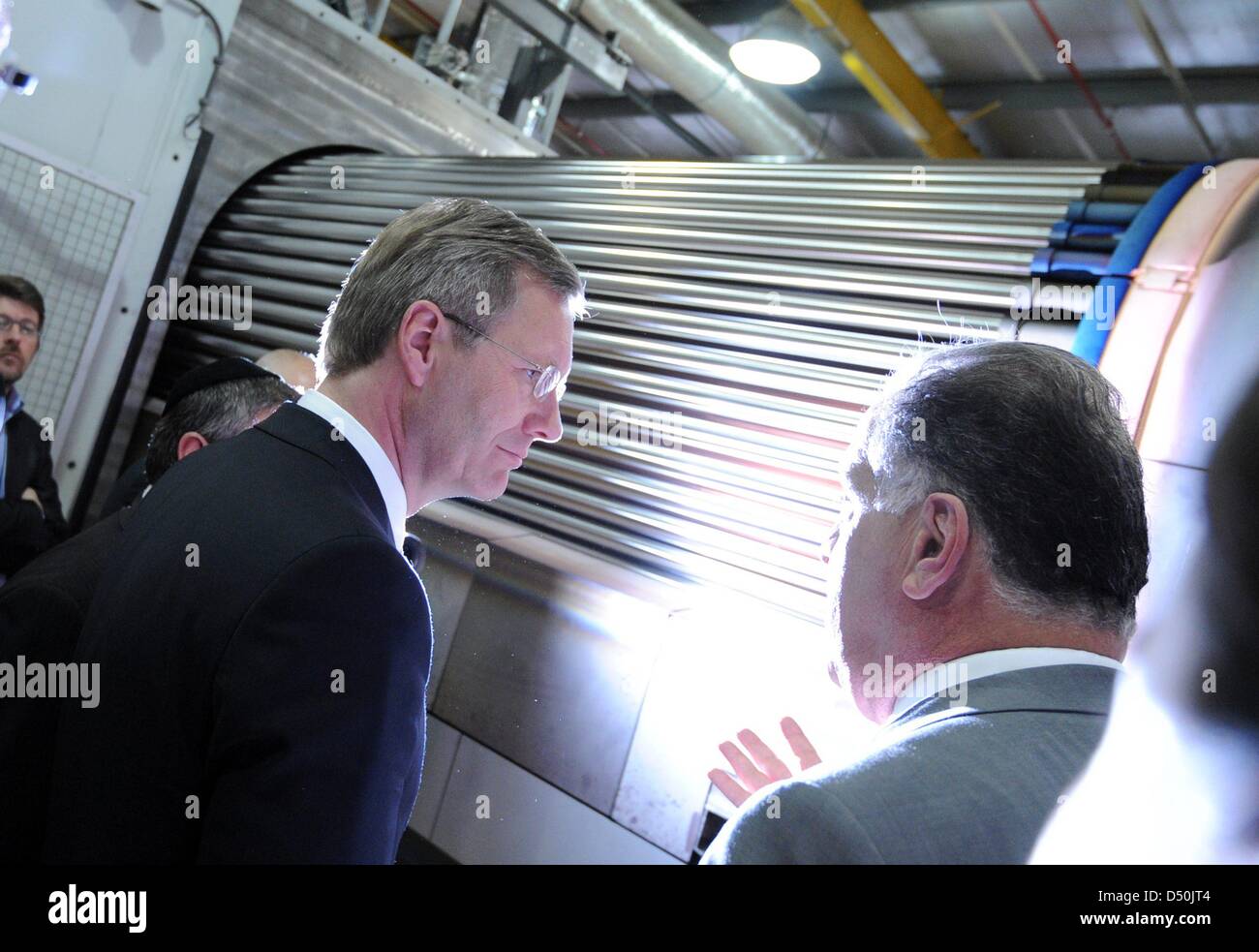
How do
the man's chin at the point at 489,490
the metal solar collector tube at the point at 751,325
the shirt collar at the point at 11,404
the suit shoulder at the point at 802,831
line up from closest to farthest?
1. the suit shoulder at the point at 802,831
2. the man's chin at the point at 489,490
3. the metal solar collector tube at the point at 751,325
4. the shirt collar at the point at 11,404

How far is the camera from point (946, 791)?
715 millimetres

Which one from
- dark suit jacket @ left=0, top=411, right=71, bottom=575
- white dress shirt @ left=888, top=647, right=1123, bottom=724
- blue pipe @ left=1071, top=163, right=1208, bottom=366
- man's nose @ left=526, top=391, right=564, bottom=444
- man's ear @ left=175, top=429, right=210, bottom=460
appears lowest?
dark suit jacket @ left=0, top=411, right=71, bottom=575

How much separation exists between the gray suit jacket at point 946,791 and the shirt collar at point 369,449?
48cm

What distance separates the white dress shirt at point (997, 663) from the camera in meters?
0.82

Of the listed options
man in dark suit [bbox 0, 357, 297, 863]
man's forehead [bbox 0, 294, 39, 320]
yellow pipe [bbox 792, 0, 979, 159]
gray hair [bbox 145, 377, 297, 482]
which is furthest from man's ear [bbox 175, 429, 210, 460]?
yellow pipe [bbox 792, 0, 979, 159]

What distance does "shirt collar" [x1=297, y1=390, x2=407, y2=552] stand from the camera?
993 mm

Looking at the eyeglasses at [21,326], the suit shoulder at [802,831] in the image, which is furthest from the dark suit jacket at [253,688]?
the eyeglasses at [21,326]

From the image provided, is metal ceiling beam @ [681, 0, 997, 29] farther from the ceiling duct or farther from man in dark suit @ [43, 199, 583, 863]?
man in dark suit @ [43, 199, 583, 863]

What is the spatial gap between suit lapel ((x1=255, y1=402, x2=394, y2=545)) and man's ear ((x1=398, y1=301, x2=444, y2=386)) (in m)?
0.13

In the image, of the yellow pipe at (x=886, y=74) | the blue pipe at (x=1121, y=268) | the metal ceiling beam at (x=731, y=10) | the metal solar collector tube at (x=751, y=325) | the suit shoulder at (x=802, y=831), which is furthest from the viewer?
the metal ceiling beam at (x=731, y=10)

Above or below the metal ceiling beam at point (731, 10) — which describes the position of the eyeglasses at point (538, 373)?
below

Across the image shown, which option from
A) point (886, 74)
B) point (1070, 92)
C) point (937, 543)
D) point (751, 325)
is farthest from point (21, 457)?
point (1070, 92)

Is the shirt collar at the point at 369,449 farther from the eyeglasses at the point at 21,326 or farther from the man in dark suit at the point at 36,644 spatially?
the eyeglasses at the point at 21,326

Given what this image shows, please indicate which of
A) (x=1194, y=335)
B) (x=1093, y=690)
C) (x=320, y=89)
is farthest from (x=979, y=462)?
(x=320, y=89)
